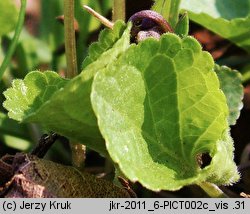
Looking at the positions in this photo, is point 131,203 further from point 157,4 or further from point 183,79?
point 157,4

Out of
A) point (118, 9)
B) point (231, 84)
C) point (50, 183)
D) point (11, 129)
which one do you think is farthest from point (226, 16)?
point (50, 183)

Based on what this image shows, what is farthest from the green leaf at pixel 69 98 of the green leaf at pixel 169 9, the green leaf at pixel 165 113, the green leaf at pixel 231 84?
the green leaf at pixel 231 84

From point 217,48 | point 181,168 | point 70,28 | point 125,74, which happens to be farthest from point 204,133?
point 217,48

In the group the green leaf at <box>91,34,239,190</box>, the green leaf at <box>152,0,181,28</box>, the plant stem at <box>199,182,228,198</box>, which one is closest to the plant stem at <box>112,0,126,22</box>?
the green leaf at <box>152,0,181,28</box>

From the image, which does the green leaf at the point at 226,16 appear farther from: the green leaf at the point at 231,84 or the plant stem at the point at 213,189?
the plant stem at the point at 213,189

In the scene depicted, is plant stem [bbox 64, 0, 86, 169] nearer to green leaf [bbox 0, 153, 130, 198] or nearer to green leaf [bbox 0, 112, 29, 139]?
green leaf [bbox 0, 153, 130, 198]

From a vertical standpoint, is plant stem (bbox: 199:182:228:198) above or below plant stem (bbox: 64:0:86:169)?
below
